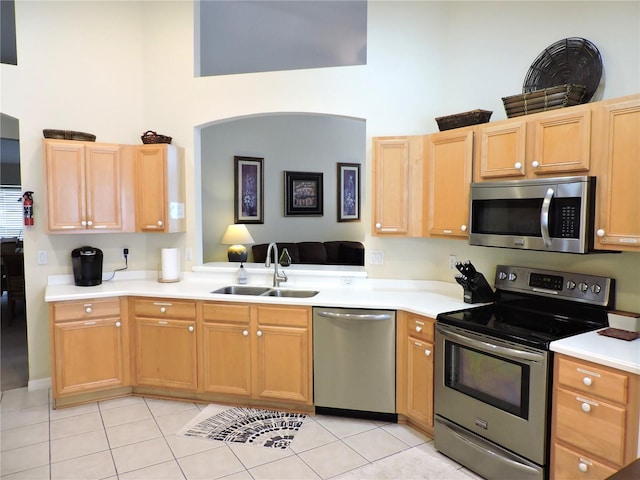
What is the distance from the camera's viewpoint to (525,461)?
2.34m

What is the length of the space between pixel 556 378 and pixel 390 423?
139 cm

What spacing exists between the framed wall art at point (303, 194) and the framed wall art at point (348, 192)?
0.35 metres

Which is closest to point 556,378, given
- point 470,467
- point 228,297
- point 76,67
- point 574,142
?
point 470,467

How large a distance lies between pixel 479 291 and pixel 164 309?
242 cm

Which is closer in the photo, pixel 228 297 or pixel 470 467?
pixel 470 467

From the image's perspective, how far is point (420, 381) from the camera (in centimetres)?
302

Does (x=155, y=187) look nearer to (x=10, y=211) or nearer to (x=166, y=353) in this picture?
(x=166, y=353)

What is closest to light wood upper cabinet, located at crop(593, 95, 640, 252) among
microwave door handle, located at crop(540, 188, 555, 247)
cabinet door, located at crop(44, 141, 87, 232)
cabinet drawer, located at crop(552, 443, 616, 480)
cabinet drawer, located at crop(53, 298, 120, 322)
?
microwave door handle, located at crop(540, 188, 555, 247)

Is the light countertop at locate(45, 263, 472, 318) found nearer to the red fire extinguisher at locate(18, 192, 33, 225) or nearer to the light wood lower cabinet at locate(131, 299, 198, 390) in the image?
the light wood lower cabinet at locate(131, 299, 198, 390)

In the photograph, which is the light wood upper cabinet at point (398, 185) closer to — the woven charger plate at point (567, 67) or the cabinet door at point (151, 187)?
the woven charger plate at point (567, 67)

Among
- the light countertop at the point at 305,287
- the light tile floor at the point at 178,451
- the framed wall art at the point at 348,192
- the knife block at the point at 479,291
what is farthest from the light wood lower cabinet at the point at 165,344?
the framed wall art at the point at 348,192

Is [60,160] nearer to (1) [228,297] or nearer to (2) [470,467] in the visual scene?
(1) [228,297]

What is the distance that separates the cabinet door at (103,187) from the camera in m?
3.72

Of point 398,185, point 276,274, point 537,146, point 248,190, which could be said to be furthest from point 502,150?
point 248,190
